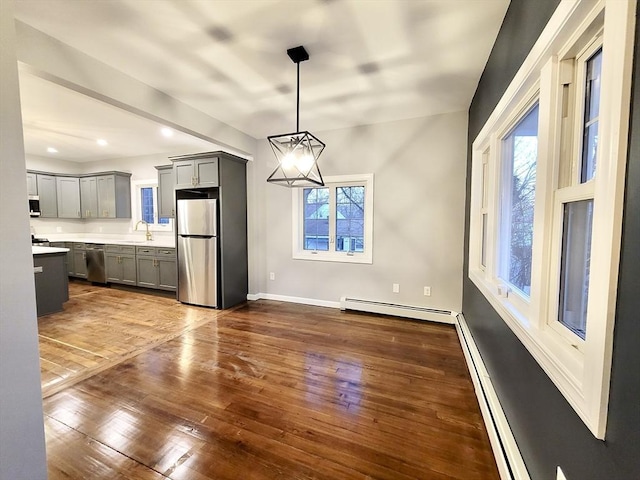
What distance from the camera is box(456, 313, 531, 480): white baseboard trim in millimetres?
1333

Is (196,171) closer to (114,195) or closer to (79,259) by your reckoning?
(114,195)

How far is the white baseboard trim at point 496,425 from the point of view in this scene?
133 centimetres

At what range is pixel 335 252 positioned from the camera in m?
4.19

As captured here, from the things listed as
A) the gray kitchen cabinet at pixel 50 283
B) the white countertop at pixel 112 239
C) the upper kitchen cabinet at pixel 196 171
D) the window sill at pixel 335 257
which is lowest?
the gray kitchen cabinet at pixel 50 283

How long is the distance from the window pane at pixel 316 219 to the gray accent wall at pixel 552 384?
2.44m

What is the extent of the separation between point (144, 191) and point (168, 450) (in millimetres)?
5552

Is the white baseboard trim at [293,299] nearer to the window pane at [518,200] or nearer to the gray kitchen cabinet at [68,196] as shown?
the window pane at [518,200]

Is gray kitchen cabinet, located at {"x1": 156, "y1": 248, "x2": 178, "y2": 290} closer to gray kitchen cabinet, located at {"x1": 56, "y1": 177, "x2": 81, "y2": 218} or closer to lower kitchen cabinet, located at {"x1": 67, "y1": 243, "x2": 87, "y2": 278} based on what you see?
lower kitchen cabinet, located at {"x1": 67, "y1": 243, "x2": 87, "y2": 278}

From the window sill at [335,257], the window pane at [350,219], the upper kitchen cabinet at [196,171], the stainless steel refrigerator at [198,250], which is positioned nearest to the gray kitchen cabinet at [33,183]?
the upper kitchen cabinet at [196,171]

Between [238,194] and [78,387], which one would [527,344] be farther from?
[238,194]

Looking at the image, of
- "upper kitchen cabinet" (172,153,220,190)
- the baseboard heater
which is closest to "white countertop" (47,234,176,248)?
"upper kitchen cabinet" (172,153,220,190)

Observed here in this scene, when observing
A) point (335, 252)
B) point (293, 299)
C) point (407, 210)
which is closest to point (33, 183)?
point (293, 299)

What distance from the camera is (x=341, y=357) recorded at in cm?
270

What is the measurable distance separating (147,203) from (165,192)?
3.72ft
